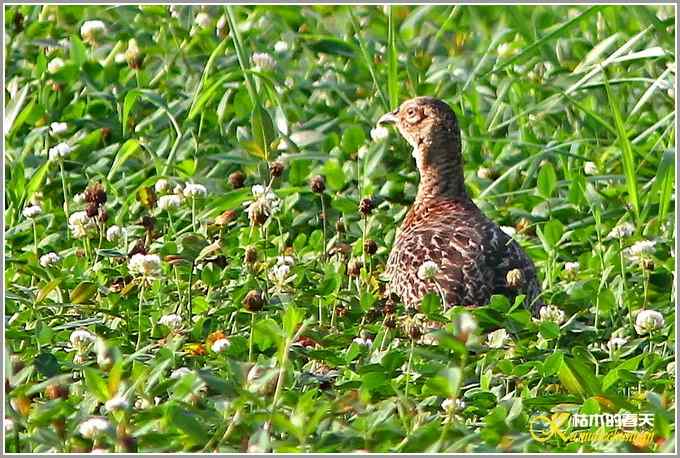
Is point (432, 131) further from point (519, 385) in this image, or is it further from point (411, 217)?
point (519, 385)

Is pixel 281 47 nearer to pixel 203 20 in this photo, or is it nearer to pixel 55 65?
pixel 203 20

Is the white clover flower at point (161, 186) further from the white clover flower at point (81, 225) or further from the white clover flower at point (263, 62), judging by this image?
the white clover flower at point (263, 62)

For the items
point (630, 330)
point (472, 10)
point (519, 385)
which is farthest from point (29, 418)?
point (472, 10)

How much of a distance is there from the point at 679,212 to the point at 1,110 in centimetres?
313

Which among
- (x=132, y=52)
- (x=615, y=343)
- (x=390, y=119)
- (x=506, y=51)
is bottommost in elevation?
(x=615, y=343)

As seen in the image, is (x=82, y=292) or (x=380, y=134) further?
(x=380, y=134)

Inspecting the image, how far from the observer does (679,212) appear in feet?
22.6

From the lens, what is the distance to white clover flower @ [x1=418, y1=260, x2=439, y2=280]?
6422mm

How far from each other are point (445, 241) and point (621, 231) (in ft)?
2.41

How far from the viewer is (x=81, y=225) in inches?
271

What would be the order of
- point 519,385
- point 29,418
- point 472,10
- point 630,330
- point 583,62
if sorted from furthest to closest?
point 472,10, point 583,62, point 630,330, point 519,385, point 29,418

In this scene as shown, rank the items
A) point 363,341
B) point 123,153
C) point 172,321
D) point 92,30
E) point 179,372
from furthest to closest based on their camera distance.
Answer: point 92,30 → point 123,153 → point 172,321 → point 363,341 → point 179,372

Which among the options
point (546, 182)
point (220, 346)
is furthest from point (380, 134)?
point (220, 346)

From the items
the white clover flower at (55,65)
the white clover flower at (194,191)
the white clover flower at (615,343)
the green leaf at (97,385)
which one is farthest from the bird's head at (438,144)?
the green leaf at (97,385)
